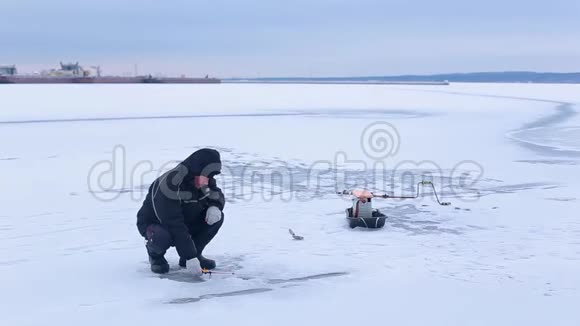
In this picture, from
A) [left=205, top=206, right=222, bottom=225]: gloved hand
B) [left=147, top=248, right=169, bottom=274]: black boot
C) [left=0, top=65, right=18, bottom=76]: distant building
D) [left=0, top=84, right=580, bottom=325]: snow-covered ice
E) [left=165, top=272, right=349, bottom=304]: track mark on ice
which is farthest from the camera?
[left=0, top=65, right=18, bottom=76]: distant building

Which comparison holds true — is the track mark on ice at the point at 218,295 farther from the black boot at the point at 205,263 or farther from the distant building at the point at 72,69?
the distant building at the point at 72,69

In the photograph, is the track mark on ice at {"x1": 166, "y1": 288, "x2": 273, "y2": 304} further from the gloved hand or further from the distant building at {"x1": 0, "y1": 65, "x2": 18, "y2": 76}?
the distant building at {"x1": 0, "y1": 65, "x2": 18, "y2": 76}

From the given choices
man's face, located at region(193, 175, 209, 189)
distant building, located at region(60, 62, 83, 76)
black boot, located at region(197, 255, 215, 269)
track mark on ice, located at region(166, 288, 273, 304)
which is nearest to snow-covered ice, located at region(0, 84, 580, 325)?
track mark on ice, located at region(166, 288, 273, 304)

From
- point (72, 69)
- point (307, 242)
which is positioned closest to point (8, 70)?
point (72, 69)

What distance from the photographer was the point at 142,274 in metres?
4.14

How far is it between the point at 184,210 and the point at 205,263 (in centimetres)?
45

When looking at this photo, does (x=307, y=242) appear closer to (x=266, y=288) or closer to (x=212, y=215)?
(x=266, y=288)

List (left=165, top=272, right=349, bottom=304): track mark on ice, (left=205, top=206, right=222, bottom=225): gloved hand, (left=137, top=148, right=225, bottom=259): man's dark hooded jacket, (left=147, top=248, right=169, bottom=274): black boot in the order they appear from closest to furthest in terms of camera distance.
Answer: (left=165, top=272, right=349, bottom=304): track mark on ice < (left=137, top=148, right=225, bottom=259): man's dark hooded jacket < (left=205, top=206, right=222, bottom=225): gloved hand < (left=147, top=248, right=169, bottom=274): black boot

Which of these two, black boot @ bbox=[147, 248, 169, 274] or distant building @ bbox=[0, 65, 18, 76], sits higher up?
distant building @ bbox=[0, 65, 18, 76]

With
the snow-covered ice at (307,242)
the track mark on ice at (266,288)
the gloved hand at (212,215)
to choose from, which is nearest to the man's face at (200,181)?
the gloved hand at (212,215)

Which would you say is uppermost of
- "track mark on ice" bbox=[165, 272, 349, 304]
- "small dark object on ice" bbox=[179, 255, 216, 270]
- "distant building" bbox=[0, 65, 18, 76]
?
"distant building" bbox=[0, 65, 18, 76]

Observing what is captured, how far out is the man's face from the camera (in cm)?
381

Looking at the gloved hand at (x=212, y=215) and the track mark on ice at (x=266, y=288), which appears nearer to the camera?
the track mark on ice at (x=266, y=288)

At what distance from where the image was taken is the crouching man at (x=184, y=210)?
3783mm
